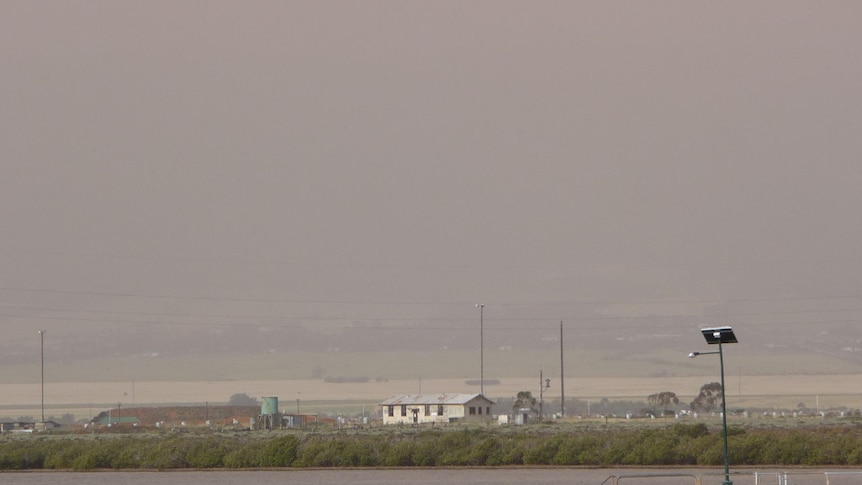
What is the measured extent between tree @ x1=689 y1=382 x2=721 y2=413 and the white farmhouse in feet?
174

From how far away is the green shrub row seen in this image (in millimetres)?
57719

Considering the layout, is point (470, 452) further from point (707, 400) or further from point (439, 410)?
point (707, 400)

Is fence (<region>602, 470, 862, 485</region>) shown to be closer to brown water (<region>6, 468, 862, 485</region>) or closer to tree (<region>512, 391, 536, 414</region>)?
brown water (<region>6, 468, 862, 485</region>)

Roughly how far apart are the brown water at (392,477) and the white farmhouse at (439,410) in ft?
236

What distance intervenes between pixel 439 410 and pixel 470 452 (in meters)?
74.4

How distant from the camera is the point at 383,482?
53156 millimetres

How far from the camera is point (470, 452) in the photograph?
63344 millimetres

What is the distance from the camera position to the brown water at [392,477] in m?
47.3

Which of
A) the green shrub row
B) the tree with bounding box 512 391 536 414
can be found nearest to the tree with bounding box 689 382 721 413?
the tree with bounding box 512 391 536 414

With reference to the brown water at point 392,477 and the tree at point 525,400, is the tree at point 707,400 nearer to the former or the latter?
the tree at point 525,400

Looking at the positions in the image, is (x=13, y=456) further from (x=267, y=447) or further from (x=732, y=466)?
(x=732, y=466)

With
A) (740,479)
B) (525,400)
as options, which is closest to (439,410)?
(525,400)

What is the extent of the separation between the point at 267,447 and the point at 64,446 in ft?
45.7

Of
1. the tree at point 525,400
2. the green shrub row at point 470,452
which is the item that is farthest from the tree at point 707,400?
the green shrub row at point 470,452
